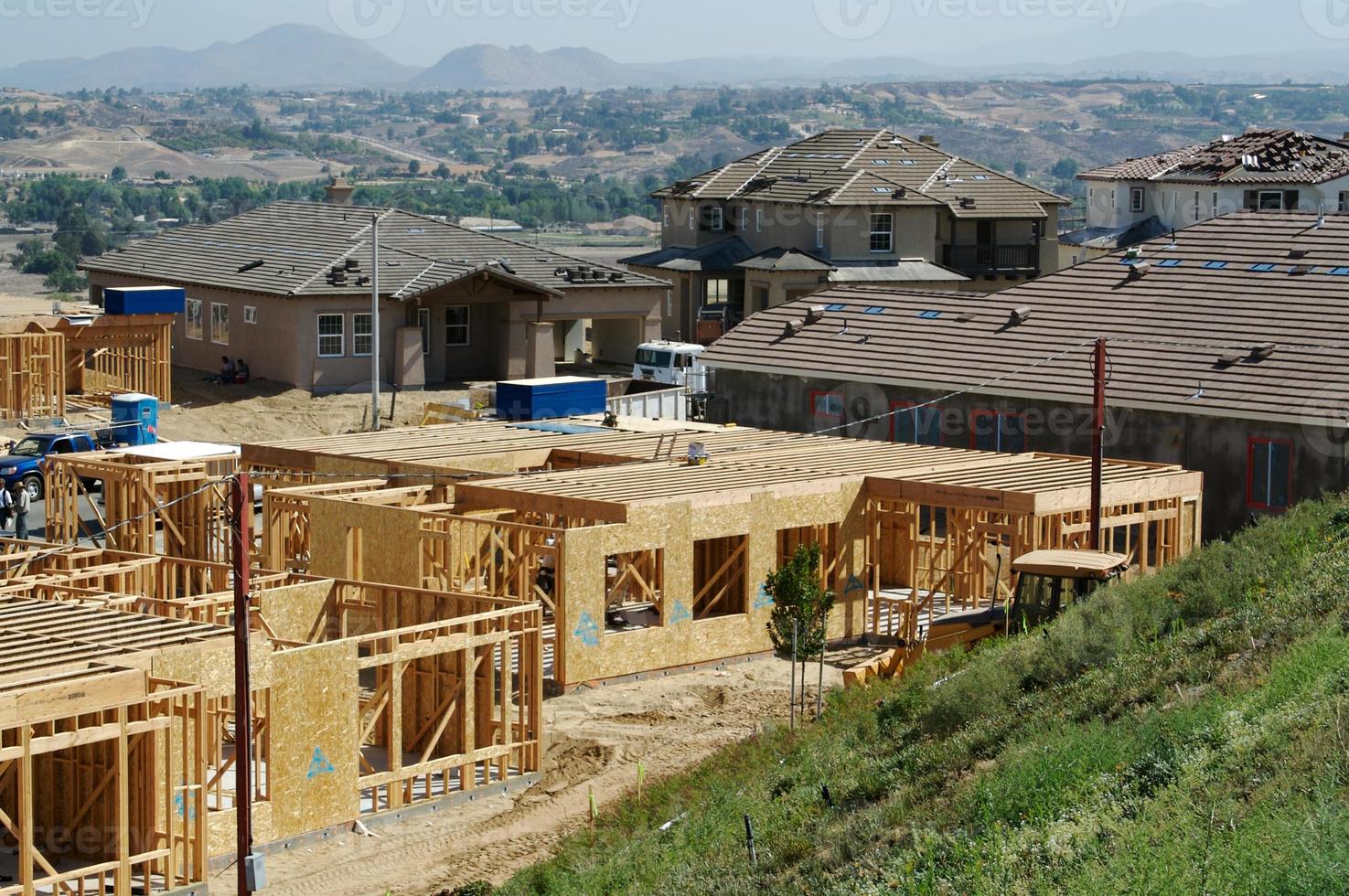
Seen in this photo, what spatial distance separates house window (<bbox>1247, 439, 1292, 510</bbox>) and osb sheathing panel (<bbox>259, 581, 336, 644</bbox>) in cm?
1794

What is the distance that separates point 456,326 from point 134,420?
1594 cm

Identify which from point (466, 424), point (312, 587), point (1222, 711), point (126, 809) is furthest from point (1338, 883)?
point (466, 424)

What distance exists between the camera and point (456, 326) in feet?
198

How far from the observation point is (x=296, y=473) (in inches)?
1340

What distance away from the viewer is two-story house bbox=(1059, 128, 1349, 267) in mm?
77562

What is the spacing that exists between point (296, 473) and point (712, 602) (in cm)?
821

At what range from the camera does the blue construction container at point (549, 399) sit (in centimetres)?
4703

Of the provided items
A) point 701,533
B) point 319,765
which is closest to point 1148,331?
point 701,533

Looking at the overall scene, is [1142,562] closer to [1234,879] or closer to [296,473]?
[296,473]

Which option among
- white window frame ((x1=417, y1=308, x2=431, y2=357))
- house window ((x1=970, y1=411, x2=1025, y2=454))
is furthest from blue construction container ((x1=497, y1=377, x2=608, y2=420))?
white window frame ((x1=417, y1=308, x2=431, y2=357))

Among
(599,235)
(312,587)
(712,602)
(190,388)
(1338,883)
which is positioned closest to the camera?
(1338,883)

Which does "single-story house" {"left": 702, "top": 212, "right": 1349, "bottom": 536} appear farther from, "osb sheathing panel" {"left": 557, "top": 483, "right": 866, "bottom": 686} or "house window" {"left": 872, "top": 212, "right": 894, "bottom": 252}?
"house window" {"left": 872, "top": 212, "right": 894, "bottom": 252}

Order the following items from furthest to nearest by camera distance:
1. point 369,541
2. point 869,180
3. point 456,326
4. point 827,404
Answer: point 869,180 < point 456,326 < point 827,404 < point 369,541

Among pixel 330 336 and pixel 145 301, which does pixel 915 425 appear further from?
pixel 145 301
